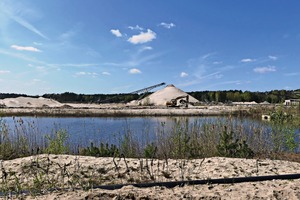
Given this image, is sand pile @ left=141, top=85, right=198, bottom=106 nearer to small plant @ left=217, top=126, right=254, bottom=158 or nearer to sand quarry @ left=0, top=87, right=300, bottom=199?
small plant @ left=217, top=126, right=254, bottom=158

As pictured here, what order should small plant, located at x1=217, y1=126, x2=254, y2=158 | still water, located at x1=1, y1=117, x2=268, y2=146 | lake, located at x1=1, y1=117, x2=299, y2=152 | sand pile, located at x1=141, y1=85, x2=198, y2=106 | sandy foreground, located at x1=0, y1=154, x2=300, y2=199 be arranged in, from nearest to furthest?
sandy foreground, located at x1=0, y1=154, x2=300, y2=199
small plant, located at x1=217, y1=126, x2=254, y2=158
lake, located at x1=1, y1=117, x2=299, y2=152
still water, located at x1=1, y1=117, x2=268, y2=146
sand pile, located at x1=141, y1=85, x2=198, y2=106

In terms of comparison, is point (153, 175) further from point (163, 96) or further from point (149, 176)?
point (163, 96)

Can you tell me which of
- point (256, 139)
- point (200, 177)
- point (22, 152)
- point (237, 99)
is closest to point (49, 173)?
point (200, 177)

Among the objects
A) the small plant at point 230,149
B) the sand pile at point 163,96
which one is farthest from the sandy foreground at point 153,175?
the sand pile at point 163,96

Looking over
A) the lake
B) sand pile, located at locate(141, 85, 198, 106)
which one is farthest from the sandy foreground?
sand pile, located at locate(141, 85, 198, 106)

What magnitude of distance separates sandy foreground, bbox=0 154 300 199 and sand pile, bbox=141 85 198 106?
32993 mm

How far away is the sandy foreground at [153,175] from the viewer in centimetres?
283

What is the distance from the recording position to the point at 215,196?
2773 millimetres

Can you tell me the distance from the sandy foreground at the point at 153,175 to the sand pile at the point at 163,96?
1299 inches

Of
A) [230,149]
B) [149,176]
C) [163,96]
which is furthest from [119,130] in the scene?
[163,96]

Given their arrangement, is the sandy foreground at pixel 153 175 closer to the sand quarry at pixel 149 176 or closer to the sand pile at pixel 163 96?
the sand quarry at pixel 149 176

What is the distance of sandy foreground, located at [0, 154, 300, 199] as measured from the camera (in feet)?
9.27

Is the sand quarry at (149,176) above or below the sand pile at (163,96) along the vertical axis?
below

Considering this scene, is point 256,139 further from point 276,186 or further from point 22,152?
point 22,152
